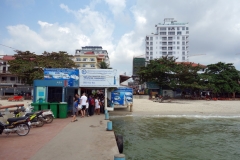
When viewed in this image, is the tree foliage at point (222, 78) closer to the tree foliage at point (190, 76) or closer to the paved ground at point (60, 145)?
the tree foliage at point (190, 76)

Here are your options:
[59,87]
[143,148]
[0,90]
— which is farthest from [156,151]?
[0,90]

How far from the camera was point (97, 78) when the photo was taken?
59.4 ft

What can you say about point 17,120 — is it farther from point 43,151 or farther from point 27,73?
point 27,73

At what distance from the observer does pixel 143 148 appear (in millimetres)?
10102

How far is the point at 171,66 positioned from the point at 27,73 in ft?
98.4

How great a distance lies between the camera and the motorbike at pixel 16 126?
9641 mm

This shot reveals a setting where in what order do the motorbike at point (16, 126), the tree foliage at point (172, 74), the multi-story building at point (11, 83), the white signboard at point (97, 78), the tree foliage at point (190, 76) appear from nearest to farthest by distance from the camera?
the motorbike at point (16, 126) < the white signboard at point (97, 78) < the tree foliage at point (172, 74) < the tree foliage at point (190, 76) < the multi-story building at point (11, 83)

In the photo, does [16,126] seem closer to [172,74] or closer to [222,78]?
[172,74]

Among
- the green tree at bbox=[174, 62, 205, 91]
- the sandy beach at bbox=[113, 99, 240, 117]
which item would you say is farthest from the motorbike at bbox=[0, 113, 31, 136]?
the green tree at bbox=[174, 62, 205, 91]

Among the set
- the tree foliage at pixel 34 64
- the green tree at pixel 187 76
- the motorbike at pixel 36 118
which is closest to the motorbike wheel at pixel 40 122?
the motorbike at pixel 36 118

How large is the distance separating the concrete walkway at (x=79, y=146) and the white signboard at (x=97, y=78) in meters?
7.74

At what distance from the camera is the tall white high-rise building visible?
4210 inches

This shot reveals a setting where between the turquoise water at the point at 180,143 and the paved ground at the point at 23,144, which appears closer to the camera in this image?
the paved ground at the point at 23,144

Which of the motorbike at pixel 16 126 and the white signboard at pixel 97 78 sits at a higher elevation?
the white signboard at pixel 97 78
